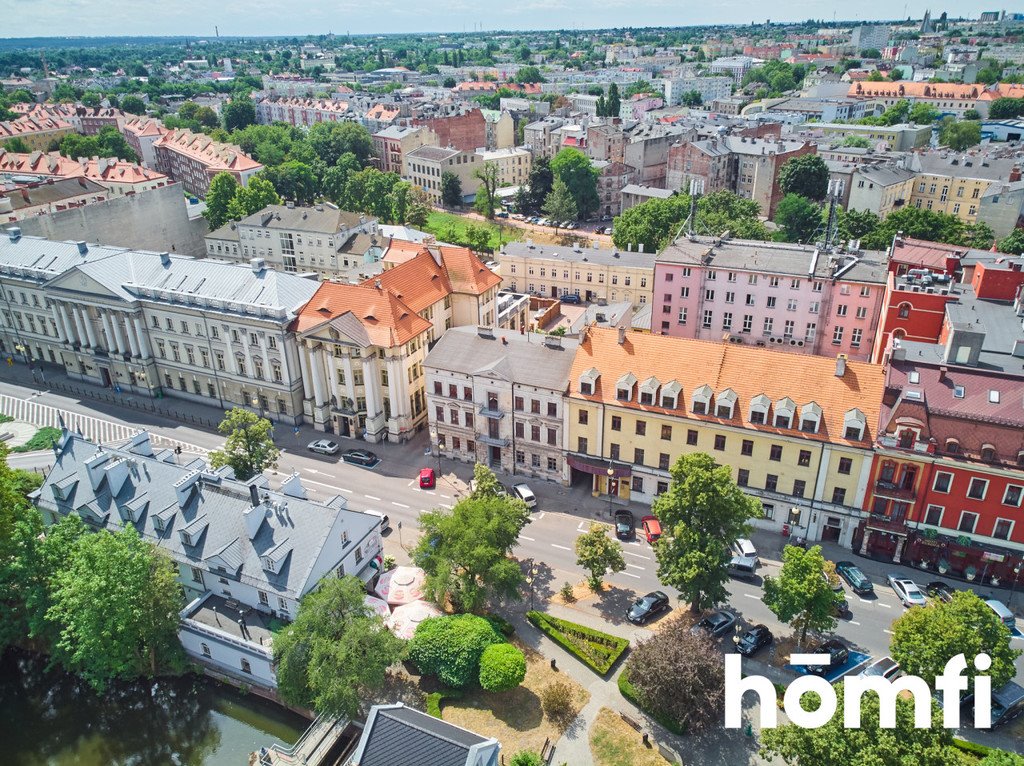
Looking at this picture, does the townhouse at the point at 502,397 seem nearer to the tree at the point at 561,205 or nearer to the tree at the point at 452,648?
the tree at the point at 452,648

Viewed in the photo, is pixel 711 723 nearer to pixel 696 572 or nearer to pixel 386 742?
pixel 696 572

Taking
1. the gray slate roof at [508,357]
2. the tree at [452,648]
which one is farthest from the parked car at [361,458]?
the tree at [452,648]

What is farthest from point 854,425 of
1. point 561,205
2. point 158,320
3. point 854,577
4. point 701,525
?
point 561,205

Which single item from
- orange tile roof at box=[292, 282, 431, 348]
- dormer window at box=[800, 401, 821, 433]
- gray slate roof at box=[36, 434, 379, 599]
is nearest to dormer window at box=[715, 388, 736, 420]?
dormer window at box=[800, 401, 821, 433]

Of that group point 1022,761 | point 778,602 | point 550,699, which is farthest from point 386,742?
Result: point 1022,761

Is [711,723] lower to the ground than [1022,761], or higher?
lower

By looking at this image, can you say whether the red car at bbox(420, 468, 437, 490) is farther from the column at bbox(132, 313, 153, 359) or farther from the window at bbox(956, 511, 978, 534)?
the window at bbox(956, 511, 978, 534)
